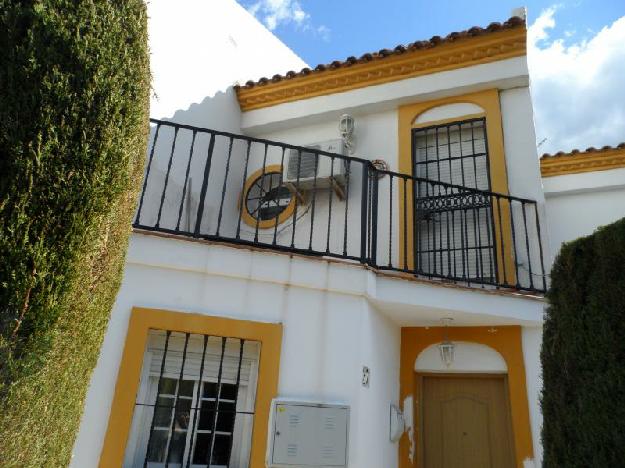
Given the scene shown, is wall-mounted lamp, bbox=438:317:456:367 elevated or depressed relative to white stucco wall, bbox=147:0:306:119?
depressed

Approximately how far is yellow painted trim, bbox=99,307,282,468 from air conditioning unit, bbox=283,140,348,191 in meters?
2.89

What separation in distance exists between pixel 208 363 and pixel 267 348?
613mm

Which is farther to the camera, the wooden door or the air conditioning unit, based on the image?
the air conditioning unit

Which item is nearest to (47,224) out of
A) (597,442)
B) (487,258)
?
(597,442)

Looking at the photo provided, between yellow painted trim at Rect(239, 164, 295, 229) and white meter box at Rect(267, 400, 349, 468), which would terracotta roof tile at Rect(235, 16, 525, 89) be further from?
white meter box at Rect(267, 400, 349, 468)

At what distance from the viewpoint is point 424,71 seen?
7270 mm

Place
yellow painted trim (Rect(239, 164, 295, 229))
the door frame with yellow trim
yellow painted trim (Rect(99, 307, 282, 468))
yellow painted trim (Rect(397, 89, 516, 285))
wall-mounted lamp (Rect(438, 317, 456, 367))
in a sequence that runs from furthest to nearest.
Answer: yellow painted trim (Rect(239, 164, 295, 229)), yellow painted trim (Rect(397, 89, 516, 285)), wall-mounted lamp (Rect(438, 317, 456, 367)), the door frame with yellow trim, yellow painted trim (Rect(99, 307, 282, 468))

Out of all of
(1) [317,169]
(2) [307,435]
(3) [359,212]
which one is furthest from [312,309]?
(1) [317,169]

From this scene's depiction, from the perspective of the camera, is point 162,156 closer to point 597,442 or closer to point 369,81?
point 369,81

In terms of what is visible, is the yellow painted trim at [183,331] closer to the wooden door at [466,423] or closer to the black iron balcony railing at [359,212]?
the black iron balcony railing at [359,212]

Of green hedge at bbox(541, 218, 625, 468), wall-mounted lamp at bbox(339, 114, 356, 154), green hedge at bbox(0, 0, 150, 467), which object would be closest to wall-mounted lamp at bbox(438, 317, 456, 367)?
green hedge at bbox(541, 218, 625, 468)

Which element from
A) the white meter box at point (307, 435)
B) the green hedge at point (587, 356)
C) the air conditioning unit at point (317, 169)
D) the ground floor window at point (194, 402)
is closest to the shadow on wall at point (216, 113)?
the air conditioning unit at point (317, 169)

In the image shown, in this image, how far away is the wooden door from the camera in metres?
5.23

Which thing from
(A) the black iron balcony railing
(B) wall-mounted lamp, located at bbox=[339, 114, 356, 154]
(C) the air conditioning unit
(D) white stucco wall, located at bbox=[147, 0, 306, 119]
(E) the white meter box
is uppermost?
(D) white stucco wall, located at bbox=[147, 0, 306, 119]
